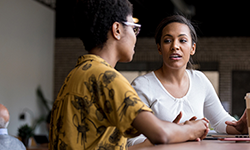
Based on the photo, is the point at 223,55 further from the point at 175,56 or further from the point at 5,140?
the point at 175,56

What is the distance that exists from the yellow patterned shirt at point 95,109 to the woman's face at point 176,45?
750 mm

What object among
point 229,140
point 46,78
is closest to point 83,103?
point 229,140

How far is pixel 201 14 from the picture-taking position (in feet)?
27.7

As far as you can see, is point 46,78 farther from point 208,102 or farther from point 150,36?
point 208,102

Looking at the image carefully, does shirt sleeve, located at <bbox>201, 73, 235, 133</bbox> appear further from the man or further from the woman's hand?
the man

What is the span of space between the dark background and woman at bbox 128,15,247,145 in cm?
514

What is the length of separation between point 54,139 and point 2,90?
610 centimetres

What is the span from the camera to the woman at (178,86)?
5.95 feet

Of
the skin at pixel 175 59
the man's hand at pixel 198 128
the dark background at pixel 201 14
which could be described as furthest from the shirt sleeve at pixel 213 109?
the dark background at pixel 201 14

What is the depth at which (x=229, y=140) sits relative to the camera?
135 centimetres

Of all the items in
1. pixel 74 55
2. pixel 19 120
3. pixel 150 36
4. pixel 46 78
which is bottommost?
pixel 19 120

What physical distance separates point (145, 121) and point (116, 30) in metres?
0.42

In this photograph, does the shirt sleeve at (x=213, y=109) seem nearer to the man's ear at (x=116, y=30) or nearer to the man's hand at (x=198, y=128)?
the man's hand at (x=198, y=128)

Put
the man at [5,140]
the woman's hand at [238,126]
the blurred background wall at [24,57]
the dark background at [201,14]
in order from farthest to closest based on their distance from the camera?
the dark background at [201,14] < the blurred background wall at [24,57] < the man at [5,140] < the woman's hand at [238,126]
